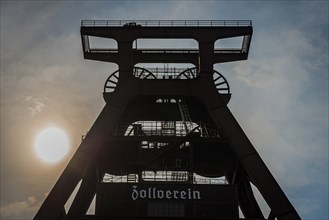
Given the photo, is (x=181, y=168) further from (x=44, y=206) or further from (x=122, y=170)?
(x=44, y=206)

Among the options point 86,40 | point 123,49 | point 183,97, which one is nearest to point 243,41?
point 183,97

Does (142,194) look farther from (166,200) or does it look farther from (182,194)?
(182,194)

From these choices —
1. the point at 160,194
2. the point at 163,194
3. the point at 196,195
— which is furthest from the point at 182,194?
the point at 160,194

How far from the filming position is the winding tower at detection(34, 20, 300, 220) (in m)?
29.9

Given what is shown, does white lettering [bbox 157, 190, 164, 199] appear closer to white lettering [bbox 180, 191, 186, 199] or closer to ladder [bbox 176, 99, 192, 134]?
white lettering [bbox 180, 191, 186, 199]

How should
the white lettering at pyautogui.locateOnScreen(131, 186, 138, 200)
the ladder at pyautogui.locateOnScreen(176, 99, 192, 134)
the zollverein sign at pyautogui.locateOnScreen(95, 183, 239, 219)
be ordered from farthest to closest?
the ladder at pyautogui.locateOnScreen(176, 99, 192, 134), the white lettering at pyautogui.locateOnScreen(131, 186, 138, 200), the zollverein sign at pyautogui.locateOnScreen(95, 183, 239, 219)

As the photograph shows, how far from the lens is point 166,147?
3366cm

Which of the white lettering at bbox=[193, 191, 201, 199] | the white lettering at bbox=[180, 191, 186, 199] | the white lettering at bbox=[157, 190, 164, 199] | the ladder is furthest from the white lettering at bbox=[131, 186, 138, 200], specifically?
the ladder

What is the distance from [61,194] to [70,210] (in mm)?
3083

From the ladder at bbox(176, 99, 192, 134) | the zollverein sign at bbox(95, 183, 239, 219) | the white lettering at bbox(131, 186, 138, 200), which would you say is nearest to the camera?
the zollverein sign at bbox(95, 183, 239, 219)

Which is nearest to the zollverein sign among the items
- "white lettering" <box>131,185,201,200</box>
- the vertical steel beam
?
"white lettering" <box>131,185,201,200</box>

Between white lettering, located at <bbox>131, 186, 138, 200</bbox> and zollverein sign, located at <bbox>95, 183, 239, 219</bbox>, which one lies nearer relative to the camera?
zollverein sign, located at <bbox>95, 183, 239, 219</bbox>

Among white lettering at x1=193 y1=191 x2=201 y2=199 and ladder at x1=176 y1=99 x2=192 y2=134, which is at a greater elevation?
ladder at x1=176 y1=99 x2=192 y2=134

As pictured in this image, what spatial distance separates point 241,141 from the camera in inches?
1270
